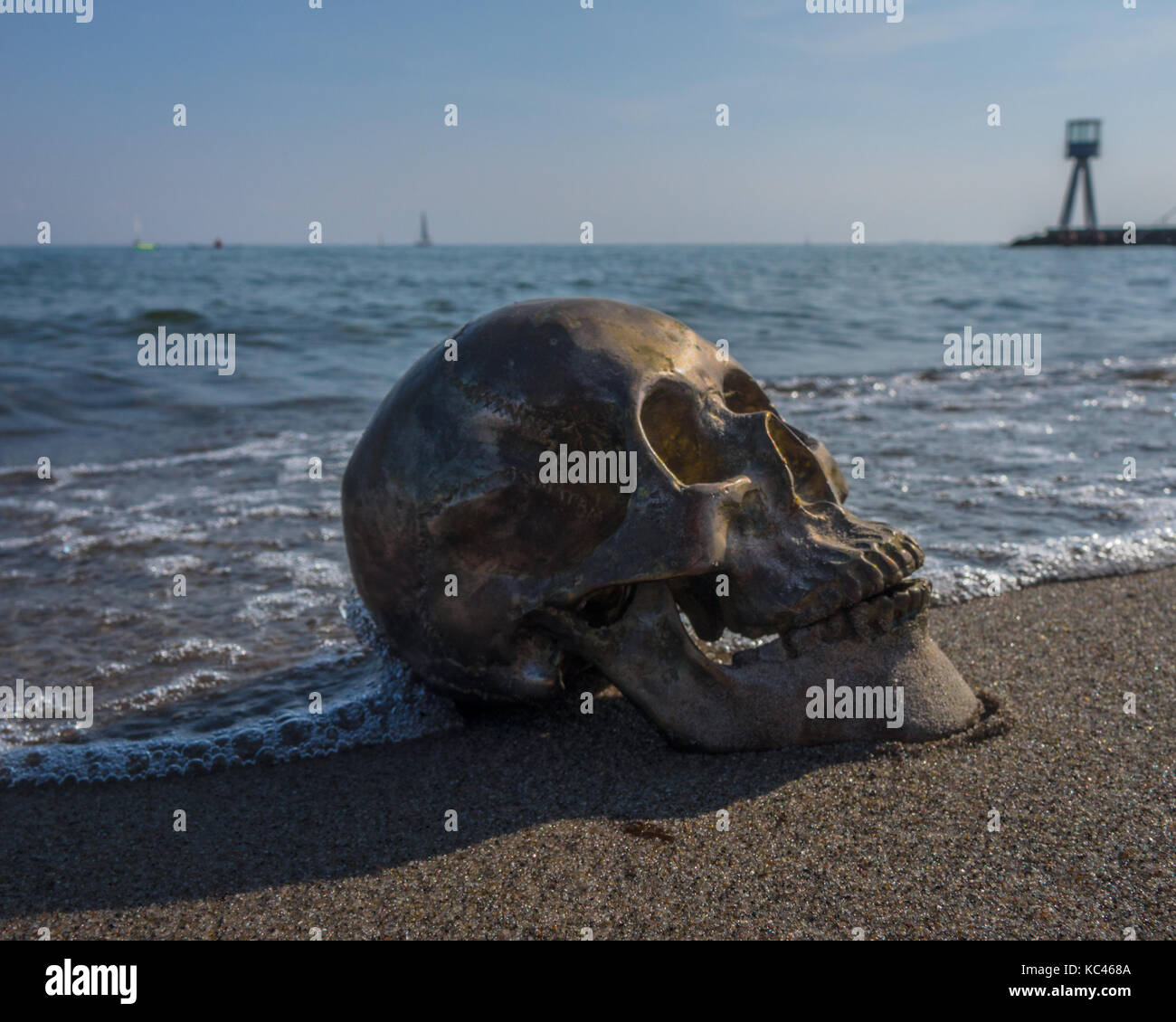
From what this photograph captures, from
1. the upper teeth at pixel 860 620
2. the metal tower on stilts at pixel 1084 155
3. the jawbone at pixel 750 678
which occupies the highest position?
the metal tower on stilts at pixel 1084 155

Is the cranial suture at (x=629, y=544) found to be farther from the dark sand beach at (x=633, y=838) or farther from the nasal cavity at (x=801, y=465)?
the dark sand beach at (x=633, y=838)

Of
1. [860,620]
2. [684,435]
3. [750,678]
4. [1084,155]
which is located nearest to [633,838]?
[750,678]

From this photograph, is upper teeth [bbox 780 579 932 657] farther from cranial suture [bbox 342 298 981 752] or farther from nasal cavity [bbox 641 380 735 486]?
nasal cavity [bbox 641 380 735 486]

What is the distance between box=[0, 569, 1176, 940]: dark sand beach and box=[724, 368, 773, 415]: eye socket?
37.0 inches

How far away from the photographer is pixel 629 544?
2484 millimetres

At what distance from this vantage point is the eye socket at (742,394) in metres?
2.94

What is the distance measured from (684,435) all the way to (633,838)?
1.02 metres

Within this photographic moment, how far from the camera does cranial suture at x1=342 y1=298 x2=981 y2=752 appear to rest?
256 centimetres

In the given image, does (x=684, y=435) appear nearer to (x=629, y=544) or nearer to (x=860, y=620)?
(x=629, y=544)

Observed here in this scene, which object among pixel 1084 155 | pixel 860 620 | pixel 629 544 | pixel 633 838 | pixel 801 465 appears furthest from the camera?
pixel 1084 155

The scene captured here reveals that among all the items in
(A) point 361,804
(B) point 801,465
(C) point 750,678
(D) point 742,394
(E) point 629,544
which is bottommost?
(A) point 361,804

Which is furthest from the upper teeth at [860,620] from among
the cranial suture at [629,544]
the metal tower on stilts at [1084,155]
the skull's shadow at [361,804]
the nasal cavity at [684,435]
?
the metal tower on stilts at [1084,155]

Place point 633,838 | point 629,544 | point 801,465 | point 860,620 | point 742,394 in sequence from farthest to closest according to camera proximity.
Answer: point 742,394 → point 801,465 → point 860,620 → point 629,544 → point 633,838
